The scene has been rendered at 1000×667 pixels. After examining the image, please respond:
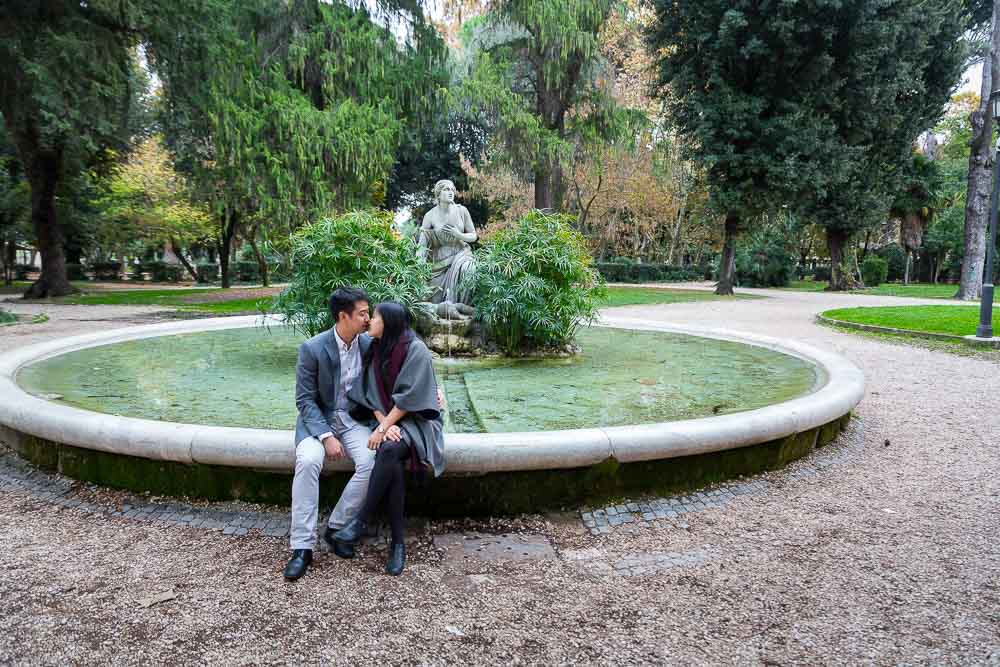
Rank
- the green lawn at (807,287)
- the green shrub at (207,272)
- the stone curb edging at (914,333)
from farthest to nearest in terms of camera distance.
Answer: the green shrub at (207,272), the green lawn at (807,287), the stone curb edging at (914,333)

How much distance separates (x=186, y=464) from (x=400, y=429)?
4.57 ft

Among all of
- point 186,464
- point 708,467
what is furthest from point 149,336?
point 708,467

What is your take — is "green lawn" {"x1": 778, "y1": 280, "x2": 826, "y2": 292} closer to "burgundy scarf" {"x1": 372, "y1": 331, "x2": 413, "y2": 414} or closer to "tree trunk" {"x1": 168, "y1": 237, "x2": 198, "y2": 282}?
"burgundy scarf" {"x1": 372, "y1": 331, "x2": 413, "y2": 414}

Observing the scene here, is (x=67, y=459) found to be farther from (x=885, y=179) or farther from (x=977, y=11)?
(x=977, y=11)

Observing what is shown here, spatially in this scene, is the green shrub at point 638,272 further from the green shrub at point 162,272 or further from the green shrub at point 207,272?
the green shrub at point 162,272

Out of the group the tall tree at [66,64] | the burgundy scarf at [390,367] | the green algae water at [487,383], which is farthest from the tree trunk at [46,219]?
the burgundy scarf at [390,367]

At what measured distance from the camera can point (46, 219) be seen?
22656 millimetres

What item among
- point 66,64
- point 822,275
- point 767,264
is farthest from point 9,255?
point 822,275

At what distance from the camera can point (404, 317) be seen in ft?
10.9

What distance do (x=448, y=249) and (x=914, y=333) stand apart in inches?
392

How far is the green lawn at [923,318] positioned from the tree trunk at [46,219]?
25125 millimetres

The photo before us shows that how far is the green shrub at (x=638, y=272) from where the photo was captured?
38562 mm

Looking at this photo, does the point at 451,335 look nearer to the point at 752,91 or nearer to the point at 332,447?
the point at 332,447

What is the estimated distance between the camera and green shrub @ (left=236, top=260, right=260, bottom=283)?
4088 centimetres
